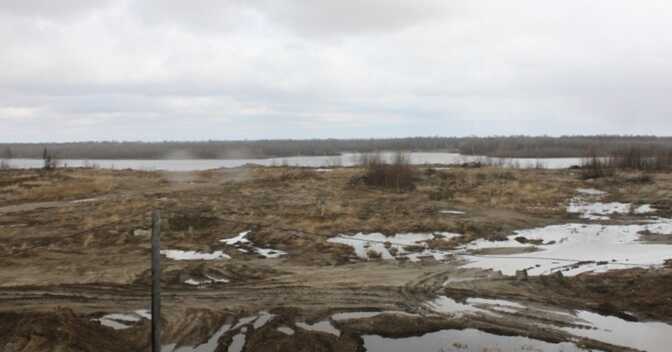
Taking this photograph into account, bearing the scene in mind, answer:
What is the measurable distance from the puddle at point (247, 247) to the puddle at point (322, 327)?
4.72 m

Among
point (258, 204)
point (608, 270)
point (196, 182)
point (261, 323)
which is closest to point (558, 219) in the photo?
point (608, 270)

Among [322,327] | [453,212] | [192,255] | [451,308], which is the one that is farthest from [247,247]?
[453,212]

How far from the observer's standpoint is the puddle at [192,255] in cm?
1205

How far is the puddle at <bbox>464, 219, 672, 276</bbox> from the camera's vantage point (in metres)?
11.0

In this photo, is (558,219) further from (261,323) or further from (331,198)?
(261,323)

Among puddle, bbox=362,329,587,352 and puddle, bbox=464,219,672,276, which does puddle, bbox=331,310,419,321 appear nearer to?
→ puddle, bbox=362,329,587,352

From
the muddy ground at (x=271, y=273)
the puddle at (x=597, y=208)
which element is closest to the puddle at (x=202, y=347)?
the muddy ground at (x=271, y=273)

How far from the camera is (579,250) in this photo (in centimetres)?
1277

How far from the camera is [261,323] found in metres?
7.66

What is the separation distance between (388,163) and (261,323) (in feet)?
66.7

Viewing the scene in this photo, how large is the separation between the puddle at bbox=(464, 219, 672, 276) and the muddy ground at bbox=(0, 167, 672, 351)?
0.66 metres

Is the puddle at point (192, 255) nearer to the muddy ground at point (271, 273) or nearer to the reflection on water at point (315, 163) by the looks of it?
the muddy ground at point (271, 273)

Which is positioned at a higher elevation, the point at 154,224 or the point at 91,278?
the point at 154,224

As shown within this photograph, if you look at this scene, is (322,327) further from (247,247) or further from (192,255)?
(247,247)
